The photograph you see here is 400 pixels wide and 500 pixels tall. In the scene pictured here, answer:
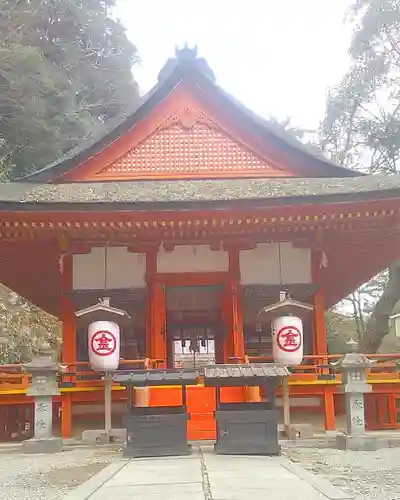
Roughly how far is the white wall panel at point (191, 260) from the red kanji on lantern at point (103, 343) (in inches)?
83.6

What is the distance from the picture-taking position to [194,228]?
1080 centimetres

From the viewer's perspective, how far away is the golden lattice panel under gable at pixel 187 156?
12352 mm

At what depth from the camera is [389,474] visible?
6570 millimetres

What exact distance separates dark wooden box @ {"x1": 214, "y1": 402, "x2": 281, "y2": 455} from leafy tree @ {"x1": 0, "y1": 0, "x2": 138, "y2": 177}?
18.1 meters

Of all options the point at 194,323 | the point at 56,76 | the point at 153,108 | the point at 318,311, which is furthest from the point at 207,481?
the point at 56,76

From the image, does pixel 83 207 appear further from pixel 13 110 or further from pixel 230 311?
pixel 13 110

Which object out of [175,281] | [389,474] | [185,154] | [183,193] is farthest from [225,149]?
[389,474]

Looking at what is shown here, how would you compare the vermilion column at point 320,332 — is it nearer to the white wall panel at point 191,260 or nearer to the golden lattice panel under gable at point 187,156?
the white wall panel at point 191,260

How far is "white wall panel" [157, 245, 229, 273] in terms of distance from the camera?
38.5ft

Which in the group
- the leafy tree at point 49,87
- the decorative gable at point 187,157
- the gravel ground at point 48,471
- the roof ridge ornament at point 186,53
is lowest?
the gravel ground at point 48,471

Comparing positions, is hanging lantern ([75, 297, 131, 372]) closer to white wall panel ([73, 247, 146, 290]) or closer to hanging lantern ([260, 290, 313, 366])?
white wall panel ([73, 247, 146, 290])

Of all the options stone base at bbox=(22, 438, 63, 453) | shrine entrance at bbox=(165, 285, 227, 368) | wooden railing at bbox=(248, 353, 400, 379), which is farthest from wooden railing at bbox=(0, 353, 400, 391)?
shrine entrance at bbox=(165, 285, 227, 368)

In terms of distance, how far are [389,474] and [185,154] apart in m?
7.76

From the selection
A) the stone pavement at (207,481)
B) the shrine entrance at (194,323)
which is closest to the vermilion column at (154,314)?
the shrine entrance at (194,323)
